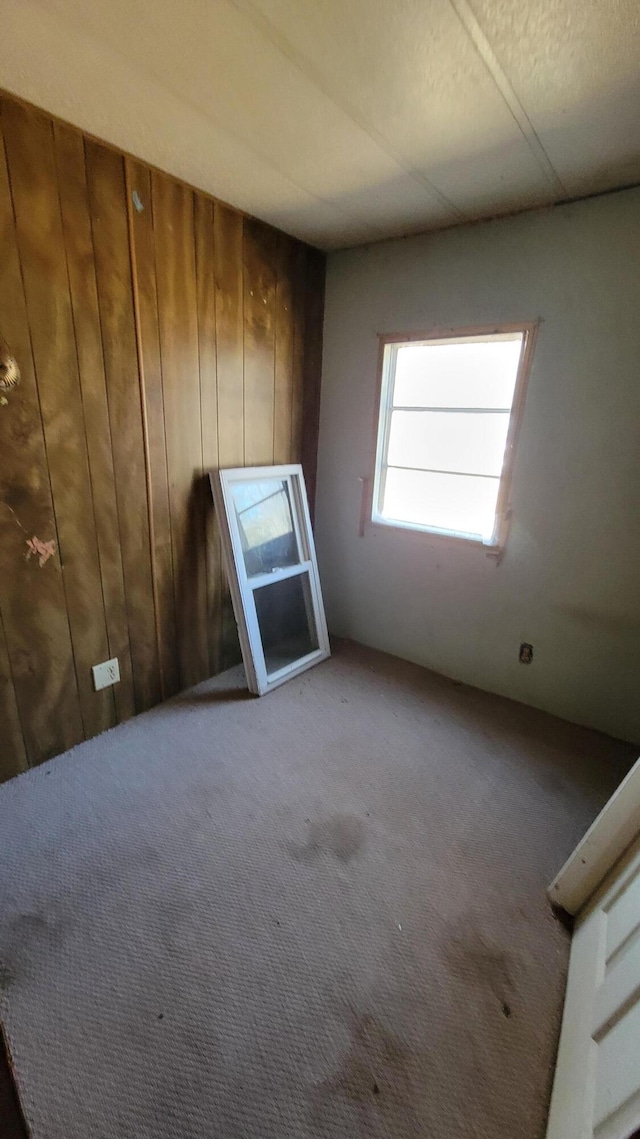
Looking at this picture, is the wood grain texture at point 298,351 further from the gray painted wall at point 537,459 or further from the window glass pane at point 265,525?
the window glass pane at point 265,525

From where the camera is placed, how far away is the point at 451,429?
2271 millimetres

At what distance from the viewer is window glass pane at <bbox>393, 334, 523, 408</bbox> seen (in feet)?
6.79

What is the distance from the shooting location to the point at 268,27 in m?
1.04

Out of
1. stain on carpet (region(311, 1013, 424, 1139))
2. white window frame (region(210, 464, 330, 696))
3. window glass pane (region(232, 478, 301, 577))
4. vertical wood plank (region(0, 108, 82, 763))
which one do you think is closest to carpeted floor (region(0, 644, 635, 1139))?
stain on carpet (region(311, 1013, 424, 1139))

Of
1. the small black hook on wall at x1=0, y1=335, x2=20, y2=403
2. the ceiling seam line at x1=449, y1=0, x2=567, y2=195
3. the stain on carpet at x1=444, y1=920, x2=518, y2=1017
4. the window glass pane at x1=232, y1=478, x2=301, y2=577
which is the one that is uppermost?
the ceiling seam line at x1=449, y1=0, x2=567, y2=195

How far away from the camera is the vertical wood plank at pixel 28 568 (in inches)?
56.7

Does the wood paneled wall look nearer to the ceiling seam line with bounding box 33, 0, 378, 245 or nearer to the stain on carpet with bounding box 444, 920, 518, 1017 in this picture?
the ceiling seam line with bounding box 33, 0, 378, 245

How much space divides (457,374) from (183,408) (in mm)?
1285

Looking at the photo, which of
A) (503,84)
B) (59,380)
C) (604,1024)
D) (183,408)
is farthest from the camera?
(183,408)

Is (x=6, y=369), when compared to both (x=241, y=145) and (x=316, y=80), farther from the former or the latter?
(x=316, y=80)

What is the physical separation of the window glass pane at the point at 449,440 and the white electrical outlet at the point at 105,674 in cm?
169

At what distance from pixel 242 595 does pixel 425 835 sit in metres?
1.25

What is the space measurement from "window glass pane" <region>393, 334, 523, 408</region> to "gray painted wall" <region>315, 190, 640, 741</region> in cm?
12

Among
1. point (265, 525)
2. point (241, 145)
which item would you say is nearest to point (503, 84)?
point (241, 145)
